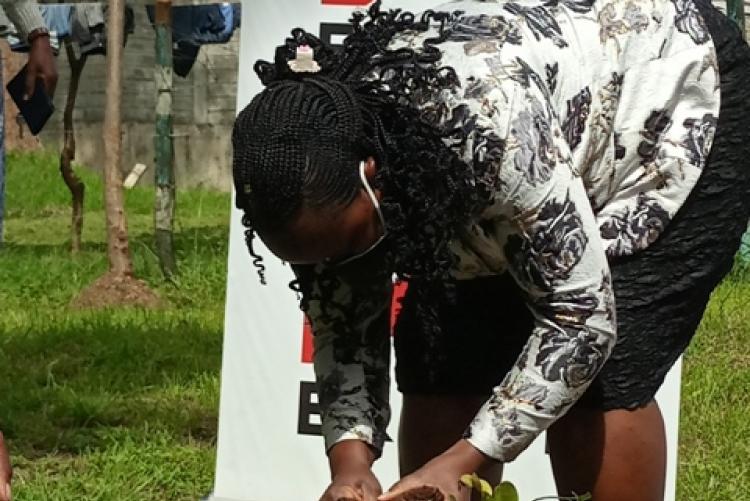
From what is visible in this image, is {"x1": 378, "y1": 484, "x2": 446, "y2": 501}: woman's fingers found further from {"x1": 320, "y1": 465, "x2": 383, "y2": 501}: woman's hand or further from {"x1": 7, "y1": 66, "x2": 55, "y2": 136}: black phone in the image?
{"x1": 7, "y1": 66, "x2": 55, "y2": 136}: black phone

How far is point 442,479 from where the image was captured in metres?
2.19

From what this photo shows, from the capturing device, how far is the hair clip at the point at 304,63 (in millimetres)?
2279

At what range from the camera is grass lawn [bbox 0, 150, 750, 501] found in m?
4.50

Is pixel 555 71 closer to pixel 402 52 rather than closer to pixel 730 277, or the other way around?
pixel 402 52

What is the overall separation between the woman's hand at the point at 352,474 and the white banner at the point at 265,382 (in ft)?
5.12

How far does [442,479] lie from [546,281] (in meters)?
0.33

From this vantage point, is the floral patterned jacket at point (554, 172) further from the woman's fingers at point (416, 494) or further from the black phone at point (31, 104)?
the black phone at point (31, 104)

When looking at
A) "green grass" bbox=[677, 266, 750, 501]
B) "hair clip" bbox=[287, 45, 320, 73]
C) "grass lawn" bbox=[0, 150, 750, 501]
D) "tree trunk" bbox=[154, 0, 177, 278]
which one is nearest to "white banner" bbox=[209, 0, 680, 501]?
"grass lawn" bbox=[0, 150, 750, 501]

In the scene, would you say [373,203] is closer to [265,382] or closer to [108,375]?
[265,382]

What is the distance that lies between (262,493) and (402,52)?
224 centimetres

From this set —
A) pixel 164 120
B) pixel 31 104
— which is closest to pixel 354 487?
pixel 31 104

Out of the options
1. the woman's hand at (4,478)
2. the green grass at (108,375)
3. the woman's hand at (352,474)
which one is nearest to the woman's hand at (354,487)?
the woman's hand at (352,474)

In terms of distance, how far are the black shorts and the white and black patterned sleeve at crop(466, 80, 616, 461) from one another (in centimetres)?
37

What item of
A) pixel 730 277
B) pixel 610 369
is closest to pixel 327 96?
pixel 610 369
